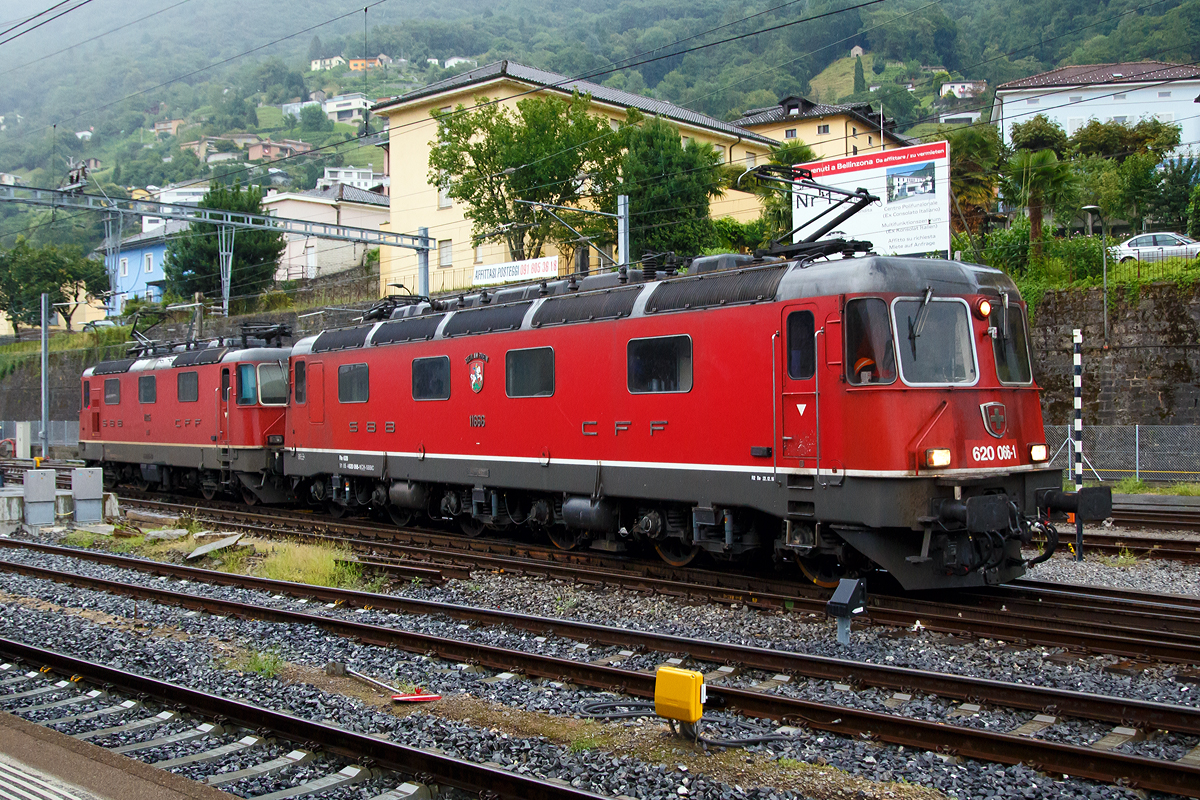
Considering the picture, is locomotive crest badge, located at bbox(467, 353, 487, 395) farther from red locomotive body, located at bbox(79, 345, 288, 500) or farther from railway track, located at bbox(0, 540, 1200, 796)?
red locomotive body, located at bbox(79, 345, 288, 500)

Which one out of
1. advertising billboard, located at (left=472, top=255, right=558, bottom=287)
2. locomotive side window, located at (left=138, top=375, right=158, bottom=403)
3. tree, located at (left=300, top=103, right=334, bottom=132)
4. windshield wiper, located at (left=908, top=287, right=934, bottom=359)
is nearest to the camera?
windshield wiper, located at (left=908, top=287, right=934, bottom=359)

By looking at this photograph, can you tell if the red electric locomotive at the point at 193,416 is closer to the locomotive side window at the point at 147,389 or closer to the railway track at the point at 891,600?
the locomotive side window at the point at 147,389

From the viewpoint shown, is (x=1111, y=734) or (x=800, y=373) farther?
(x=800, y=373)

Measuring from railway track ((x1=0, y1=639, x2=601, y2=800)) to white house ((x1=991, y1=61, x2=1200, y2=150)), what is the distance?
6649cm

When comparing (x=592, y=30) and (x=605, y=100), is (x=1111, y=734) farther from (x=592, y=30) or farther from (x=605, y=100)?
(x=592, y=30)

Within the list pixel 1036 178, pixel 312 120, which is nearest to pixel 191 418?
pixel 1036 178

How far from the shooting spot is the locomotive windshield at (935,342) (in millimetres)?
9445

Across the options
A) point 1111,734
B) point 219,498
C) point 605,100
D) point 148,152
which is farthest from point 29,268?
point 148,152

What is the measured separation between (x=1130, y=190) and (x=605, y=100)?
25.5 meters

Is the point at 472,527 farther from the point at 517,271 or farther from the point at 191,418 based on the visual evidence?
the point at 517,271

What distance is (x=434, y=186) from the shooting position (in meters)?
45.4

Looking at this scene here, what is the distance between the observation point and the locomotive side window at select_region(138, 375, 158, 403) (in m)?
24.3

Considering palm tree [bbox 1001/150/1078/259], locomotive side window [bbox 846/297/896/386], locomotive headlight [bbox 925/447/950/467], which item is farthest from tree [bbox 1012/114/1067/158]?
locomotive headlight [bbox 925/447/950/467]

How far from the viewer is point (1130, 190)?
4400cm
